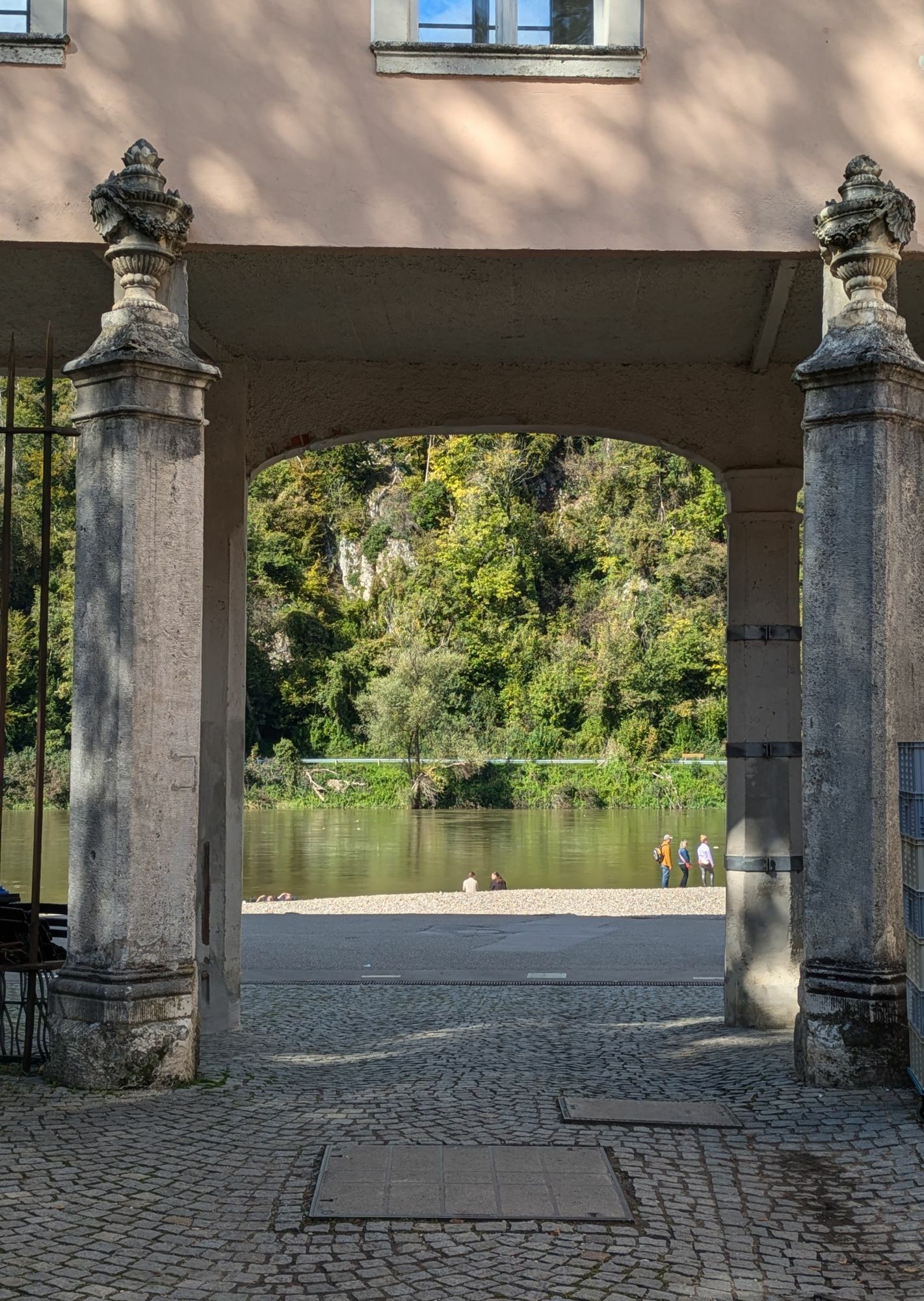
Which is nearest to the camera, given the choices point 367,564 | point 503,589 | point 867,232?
point 867,232

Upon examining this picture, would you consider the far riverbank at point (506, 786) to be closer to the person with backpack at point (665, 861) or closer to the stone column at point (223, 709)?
the person with backpack at point (665, 861)

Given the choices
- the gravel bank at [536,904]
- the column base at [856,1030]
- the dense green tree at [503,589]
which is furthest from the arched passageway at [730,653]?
the dense green tree at [503,589]

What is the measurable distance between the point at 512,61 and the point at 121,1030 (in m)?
4.79

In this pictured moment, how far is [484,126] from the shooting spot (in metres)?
6.86

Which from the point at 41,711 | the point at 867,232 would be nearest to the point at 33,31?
the point at 41,711

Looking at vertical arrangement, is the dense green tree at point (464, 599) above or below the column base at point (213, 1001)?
above

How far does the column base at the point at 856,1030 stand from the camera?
6117mm

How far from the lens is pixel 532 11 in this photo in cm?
707

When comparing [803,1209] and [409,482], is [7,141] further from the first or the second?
[409,482]

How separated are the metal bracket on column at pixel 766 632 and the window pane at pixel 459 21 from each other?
153 inches

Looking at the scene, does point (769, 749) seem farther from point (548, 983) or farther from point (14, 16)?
point (14, 16)

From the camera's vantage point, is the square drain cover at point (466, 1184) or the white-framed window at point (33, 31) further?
the white-framed window at point (33, 31)

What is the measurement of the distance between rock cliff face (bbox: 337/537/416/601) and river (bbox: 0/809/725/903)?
14.6 meters

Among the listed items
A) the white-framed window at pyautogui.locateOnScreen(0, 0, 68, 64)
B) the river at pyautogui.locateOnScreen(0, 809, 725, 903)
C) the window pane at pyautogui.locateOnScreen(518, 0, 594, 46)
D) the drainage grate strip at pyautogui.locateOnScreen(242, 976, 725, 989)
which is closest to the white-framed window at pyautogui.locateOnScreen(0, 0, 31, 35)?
the white-framed window at pyautogui.locateOnScreen(0, 0, 68, 64)
